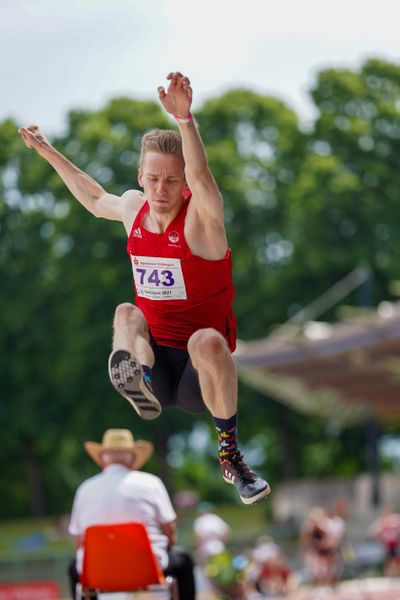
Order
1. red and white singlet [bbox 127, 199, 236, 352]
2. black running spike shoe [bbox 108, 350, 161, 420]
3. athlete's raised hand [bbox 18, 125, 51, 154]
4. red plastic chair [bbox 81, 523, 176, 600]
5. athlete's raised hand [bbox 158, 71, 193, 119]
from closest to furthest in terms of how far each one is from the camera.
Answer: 1. athlete's raised hand [bbox 158, 71, 193, 119]
2. black running spike shoe [bbox 108, 350, 161, 420]
3. red and white singlet [bbox 127, 199, 236, 352]
4. athlete's raised hand [bbox 18, 125, 51, 154]
5. red plastic chair [bbox 81, 523, 176, 600]

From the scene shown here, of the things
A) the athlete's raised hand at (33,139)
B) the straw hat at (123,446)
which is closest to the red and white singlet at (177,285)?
the athlete's raised hand at (33,139)

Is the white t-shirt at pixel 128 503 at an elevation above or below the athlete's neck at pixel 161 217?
below

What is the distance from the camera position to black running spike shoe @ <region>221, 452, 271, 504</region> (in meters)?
6.66

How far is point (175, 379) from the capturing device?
23.2ft

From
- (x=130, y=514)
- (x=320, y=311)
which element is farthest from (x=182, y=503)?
(x=130, y=514)

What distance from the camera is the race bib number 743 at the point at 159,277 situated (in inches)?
264

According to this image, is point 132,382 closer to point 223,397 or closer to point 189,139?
point 223,397

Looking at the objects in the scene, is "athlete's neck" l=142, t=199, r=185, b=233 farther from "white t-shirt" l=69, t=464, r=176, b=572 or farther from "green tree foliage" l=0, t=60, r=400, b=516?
"green tree foliage" l=0, t=60, r=400, b=516

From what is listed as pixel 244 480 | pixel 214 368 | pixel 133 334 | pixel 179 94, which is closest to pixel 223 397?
pixel 214 368

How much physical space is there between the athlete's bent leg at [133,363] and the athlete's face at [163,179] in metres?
0.60

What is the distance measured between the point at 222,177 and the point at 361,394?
9.77 meters

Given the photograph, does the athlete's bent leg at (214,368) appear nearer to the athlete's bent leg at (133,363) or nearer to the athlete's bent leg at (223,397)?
the athlete's bent leg at (223,397)

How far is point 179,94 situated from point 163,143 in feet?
1.38

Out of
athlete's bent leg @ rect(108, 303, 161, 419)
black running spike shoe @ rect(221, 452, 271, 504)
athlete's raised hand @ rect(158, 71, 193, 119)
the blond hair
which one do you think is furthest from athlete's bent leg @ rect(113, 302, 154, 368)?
athlete's raised hand @ rect(158, 71, 193, 119)
